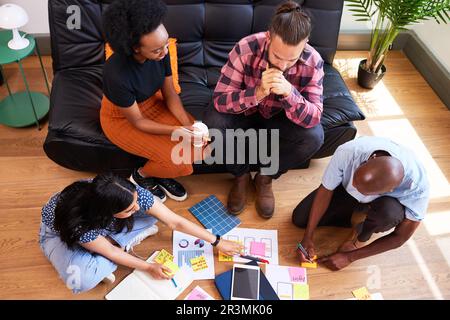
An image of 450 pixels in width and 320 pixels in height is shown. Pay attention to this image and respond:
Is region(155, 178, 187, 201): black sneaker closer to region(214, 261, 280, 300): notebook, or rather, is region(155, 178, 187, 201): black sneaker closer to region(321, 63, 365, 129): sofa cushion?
region(214, 261, 280, 300): notebook

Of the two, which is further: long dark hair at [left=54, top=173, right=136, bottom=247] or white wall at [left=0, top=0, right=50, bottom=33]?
white wall at [left=0, top=0, right=50, bottom=33]

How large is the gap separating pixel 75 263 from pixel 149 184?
59 centimetres

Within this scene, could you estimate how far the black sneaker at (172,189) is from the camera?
2236 mm

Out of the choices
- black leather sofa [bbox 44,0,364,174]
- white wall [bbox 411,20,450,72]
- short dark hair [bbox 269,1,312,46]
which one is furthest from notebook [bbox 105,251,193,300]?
white wall [bbox 411,20,450,72]

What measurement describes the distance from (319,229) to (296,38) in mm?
1079

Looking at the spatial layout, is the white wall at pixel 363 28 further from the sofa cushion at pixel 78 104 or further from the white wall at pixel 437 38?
the sofa cushion at pixel 78 104

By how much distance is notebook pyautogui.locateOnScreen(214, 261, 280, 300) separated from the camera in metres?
1.92

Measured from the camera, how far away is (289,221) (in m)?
2.22

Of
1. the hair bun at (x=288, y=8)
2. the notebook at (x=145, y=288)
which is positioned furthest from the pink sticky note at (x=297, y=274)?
the hair bun at (x=288, y=8)

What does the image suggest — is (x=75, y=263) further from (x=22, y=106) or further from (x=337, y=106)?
(x=337, y=106)

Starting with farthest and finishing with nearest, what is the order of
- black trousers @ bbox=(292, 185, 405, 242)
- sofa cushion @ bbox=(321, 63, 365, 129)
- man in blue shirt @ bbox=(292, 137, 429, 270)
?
sofa cushion @ bbox=(321, 63, 365, 129) < black trousers @ bbox=(292, 185, 405, 242) < man in blue shirt @ bbox=(292, 137, 429, 270)

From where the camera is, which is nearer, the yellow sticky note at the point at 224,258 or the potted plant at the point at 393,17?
the yellow sticky note at the point at 224,258

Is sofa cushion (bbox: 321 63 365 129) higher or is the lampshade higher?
the lampshade

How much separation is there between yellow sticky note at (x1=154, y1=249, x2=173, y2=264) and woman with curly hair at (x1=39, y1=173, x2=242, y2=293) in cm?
9
